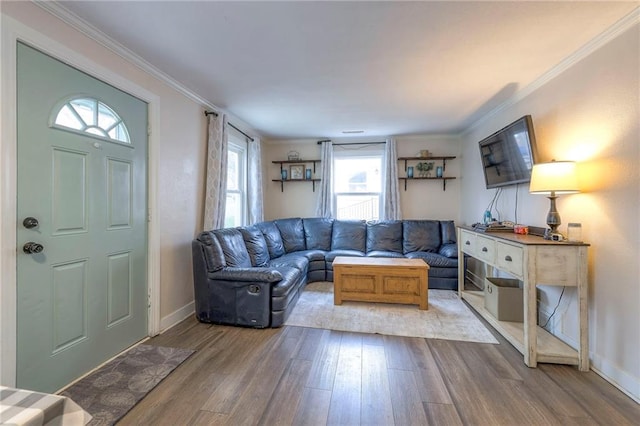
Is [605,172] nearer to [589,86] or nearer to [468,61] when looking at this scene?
[589,86]

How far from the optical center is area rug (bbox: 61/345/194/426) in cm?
154

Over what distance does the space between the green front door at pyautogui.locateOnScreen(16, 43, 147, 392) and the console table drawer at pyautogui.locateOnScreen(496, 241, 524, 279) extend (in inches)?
121

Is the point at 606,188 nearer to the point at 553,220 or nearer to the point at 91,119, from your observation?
the point at 553,220

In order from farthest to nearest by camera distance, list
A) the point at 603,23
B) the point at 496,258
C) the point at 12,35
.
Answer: the point at 496,258 → the point at 603,23 → the point at 12,35

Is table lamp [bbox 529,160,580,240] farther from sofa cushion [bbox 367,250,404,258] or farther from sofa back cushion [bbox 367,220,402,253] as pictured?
sofa back cushion [bbox 367,220,402,253]

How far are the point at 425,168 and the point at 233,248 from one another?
3539 mm

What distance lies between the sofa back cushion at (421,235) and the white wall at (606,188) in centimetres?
188

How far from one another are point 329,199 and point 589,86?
3.51 metres

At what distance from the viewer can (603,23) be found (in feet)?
5.73

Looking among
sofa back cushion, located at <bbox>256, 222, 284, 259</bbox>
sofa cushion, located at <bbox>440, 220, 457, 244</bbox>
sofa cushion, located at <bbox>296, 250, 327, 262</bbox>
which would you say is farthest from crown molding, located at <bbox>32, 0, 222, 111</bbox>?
sofa cushion, located at <bbox>440, 220, 457, 244</bbox>

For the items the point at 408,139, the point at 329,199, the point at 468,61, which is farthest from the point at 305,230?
the point at 468,61

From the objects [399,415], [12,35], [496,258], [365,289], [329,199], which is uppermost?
[12,35]

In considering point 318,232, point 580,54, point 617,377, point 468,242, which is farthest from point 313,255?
point 580,54

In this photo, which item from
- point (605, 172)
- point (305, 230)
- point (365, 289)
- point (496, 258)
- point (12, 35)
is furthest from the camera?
point (305, 230)
